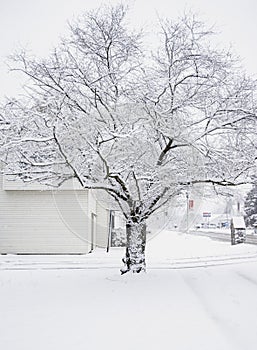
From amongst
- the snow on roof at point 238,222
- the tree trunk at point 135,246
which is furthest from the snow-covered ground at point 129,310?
the snow on roof at point 238,222

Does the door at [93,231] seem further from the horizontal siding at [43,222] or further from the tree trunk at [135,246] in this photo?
the tree trunk at [135,246]

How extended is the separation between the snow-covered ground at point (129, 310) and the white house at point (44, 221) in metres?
7.12

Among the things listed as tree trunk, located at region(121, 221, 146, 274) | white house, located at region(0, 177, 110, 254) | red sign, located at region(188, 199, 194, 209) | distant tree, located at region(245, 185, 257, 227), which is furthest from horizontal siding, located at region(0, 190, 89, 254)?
distant tree, located at region(245, 185, 257, 227)

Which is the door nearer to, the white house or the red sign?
the white house

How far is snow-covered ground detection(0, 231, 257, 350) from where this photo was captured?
5.55m

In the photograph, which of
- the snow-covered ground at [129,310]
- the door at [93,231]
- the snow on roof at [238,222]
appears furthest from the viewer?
the snow on roof at [238,222]

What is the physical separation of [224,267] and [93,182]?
585cm

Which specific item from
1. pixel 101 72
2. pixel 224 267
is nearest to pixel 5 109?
pixel 101 72

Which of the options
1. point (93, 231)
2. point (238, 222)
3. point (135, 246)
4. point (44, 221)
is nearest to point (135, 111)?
point (135, 246)

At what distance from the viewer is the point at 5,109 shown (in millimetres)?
10781

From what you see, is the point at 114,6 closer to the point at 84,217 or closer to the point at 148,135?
the point at 148,135

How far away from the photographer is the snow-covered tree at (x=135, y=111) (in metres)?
10.3

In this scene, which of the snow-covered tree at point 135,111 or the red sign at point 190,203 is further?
the red sign at point 190,203

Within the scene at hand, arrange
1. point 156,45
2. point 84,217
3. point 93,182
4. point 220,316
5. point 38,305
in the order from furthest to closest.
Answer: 1. point 84,217
2. point 93,182
3. point 156,45
4. point 38,305
5. point 220,316
